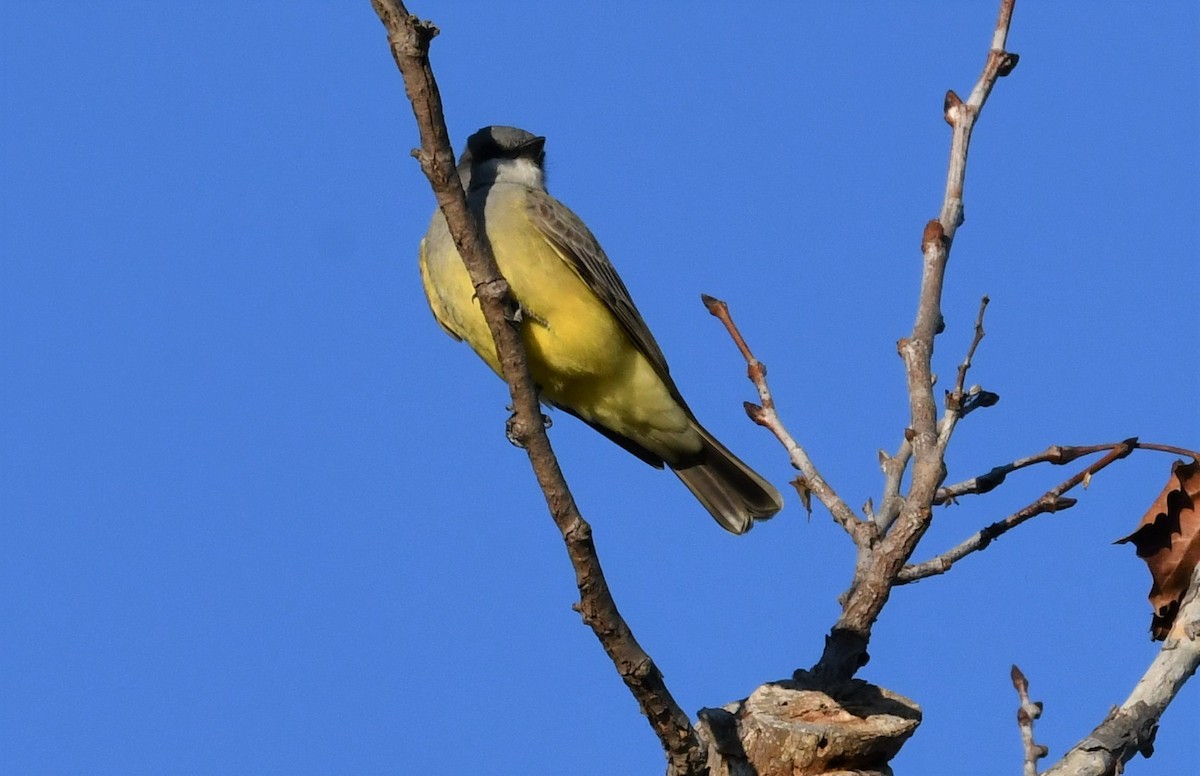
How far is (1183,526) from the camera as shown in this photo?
4500 mm

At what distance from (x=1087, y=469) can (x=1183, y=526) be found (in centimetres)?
37

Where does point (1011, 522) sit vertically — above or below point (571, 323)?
below

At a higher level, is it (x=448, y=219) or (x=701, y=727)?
(x=448, y=219)

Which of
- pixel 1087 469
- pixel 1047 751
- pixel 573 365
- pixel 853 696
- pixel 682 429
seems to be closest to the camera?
pixel 1047 751

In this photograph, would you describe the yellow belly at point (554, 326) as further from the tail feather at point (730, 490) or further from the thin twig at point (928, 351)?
the thin twig at point (928, 351)

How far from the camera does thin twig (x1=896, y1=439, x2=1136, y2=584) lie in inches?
173

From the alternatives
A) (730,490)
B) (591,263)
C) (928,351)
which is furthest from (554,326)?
(928,351)

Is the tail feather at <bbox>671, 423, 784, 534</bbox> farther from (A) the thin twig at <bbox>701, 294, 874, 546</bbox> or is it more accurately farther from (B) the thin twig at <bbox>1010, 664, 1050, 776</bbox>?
(B) the thin twig at <bbox>1010, 664, 1050, 776</bbox>

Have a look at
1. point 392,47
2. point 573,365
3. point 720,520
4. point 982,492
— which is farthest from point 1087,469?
point 720,520

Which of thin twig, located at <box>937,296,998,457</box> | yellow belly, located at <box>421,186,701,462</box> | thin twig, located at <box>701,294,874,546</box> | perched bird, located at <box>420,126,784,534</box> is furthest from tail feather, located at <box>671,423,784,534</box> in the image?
thin twig, located at <box>937,296,998,457</box>

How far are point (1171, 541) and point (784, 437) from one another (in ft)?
4.38

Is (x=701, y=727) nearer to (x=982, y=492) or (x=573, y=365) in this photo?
(x=982, y=492)

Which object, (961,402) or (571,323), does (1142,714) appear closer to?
(961,402)

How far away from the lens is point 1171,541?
4.51m
